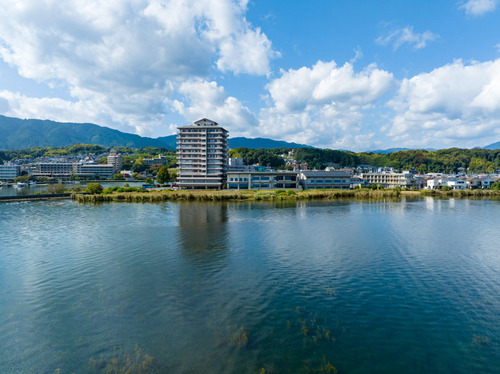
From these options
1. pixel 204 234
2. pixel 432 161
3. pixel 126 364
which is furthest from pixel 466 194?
pixel 432 161

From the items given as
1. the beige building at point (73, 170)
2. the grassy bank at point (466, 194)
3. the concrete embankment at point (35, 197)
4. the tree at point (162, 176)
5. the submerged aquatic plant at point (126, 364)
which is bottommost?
the submerged aquatic plant at point (126, 364)

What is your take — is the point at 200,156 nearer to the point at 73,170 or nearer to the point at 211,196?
the point at 211,196

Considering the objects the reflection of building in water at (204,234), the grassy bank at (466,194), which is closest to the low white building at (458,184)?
the grassy bank at (466,194)

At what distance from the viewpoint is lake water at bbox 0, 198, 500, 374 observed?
34.0 feet

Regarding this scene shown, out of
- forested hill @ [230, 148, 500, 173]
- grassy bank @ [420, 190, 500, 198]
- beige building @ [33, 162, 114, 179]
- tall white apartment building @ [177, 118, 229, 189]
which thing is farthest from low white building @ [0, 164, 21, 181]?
grassy bank @ [420, 190, 500, 198]

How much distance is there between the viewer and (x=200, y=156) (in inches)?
3516

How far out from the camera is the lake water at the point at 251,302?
10375mm

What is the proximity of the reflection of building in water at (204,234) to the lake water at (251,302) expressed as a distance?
0.31m

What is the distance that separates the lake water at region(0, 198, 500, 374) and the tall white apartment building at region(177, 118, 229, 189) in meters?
59.1

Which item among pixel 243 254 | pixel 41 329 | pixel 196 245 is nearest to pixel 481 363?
pixel 243 254

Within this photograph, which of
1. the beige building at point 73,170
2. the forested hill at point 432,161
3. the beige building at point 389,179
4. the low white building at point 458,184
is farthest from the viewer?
the beige building at point 73,170

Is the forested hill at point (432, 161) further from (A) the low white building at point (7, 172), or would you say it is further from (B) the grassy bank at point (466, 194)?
(A) the low white building at point (7, 172)

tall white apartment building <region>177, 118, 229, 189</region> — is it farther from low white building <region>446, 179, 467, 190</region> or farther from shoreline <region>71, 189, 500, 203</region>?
low white building <region>446, 179, 467, 190</region>

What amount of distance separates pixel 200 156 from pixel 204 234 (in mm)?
61196
